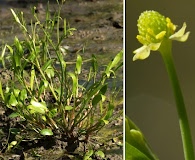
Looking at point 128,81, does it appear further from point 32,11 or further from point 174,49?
point 32,11

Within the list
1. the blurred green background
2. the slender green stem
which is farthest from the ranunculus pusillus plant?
the blurred green background

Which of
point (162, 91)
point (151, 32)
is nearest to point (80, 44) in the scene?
point (162, 91)

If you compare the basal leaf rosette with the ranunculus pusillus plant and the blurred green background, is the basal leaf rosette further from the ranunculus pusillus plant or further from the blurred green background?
the blurred green background

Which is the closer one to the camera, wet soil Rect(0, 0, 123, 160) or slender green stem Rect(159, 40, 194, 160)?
slender green stem Rect(159, 40, 194, 160)

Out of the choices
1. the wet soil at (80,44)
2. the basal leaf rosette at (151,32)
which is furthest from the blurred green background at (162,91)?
the basal leaf rosette at (151,32)

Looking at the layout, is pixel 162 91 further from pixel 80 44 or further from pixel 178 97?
pixel 178 97
